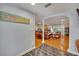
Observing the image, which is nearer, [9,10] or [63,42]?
[9,10]

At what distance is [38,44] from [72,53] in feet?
1.94

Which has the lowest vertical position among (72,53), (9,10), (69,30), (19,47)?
(72,53)

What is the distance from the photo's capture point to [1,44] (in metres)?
1.53

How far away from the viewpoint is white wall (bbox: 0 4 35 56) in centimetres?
152

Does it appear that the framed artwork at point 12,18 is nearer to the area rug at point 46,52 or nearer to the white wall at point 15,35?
the white wall at point 15,35

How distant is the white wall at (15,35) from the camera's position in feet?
4.99

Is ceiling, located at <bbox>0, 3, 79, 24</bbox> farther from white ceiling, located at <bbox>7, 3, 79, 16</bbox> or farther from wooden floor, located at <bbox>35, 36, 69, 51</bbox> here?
wooden floor, located at <bbox>35, 36, 69, 51</bbox>

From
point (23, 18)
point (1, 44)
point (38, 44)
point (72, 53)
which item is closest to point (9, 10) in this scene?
point (23, 18)

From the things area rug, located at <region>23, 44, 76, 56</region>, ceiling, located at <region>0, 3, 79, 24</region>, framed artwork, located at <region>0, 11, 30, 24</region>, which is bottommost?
area rug, located at <region>23, 44, 76, 56</region>

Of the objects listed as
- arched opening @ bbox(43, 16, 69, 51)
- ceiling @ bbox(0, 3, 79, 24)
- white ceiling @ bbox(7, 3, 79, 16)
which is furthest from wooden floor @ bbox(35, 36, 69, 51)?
white ceiling @ bbox(7, 3, 79, 16)

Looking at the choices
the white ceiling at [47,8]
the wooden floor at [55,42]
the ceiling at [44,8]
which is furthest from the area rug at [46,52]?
the white ceiling at [47,8]

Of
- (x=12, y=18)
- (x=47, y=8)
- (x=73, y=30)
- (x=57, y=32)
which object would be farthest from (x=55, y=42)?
(x=12, y=18)

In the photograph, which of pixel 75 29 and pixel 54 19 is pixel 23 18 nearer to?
pixel 54 19

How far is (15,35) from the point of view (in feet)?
5.21
